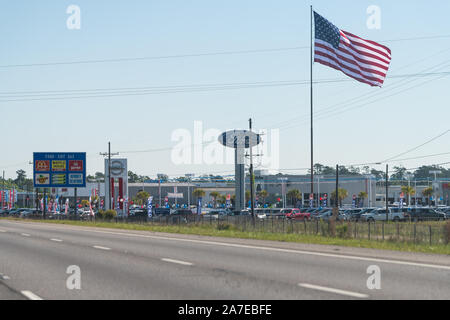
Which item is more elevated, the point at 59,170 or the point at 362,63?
the point at 362,63

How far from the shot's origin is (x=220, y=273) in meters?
14.0

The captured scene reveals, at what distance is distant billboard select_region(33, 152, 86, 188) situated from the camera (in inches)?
2530

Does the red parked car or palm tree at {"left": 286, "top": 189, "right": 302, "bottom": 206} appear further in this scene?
palm tree at {"left": 286, "top": 189, "right": 302, "bottom": 206}

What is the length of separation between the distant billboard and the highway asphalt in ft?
145

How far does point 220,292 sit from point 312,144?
4028 cm

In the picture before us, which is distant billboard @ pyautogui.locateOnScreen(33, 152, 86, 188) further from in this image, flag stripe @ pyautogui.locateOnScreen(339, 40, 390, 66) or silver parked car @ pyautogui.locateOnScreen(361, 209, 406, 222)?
flag stripe @ pyautogui.locateOnScreen(339, 40, 390, 66)

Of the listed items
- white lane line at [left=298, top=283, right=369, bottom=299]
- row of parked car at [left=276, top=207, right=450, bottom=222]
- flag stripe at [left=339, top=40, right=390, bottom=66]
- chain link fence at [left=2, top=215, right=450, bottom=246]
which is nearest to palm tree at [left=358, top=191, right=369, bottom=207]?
row of parked car at [left=276, top=207, right=450, bottom=222]

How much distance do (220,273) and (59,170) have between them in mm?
53815

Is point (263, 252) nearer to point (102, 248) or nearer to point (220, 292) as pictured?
point (102, 248)

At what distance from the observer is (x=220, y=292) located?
36.1 feet

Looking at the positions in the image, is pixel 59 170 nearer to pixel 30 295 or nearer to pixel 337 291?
pixel 30 295

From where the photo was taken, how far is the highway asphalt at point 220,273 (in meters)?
10.9

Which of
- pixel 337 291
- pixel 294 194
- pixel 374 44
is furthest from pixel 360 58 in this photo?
pixel 294 194
